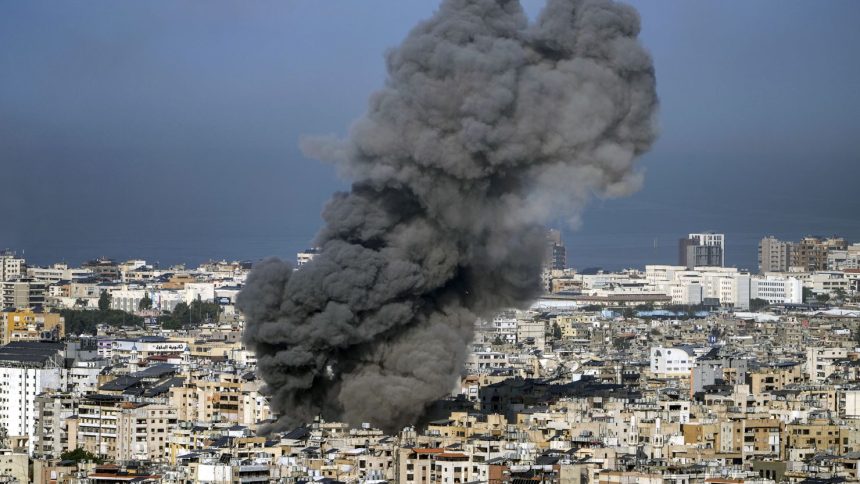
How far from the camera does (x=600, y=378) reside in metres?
57.8

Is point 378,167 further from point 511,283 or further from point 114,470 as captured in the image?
point 114,470

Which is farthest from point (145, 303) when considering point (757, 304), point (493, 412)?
point (493, 412)

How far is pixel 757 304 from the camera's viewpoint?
12862 centimetres

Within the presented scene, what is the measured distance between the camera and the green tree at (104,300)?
112m

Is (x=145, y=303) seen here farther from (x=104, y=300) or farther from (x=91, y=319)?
(x=91, y=319)

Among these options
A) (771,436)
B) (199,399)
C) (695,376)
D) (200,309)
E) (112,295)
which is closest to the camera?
(771,436)

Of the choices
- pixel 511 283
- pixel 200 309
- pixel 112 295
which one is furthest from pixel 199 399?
pixel 112 295

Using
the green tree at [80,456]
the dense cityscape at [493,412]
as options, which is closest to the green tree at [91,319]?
the dense cityscape at [493,412]

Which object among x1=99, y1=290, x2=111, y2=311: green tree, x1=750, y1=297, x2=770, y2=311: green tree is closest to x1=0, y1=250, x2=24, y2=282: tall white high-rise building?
x1=99, y1=290, x2=111, y2=311: green tree

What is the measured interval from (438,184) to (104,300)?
72683 millimetres

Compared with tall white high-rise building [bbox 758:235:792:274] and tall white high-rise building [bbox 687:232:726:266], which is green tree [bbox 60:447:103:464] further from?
tall white high-rise building [bbox 687:232:726:266]

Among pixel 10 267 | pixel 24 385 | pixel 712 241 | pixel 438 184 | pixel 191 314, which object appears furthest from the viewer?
pixel 712 241

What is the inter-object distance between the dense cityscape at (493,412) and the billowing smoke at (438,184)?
0.91 metres

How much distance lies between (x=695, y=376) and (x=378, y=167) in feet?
48.6
